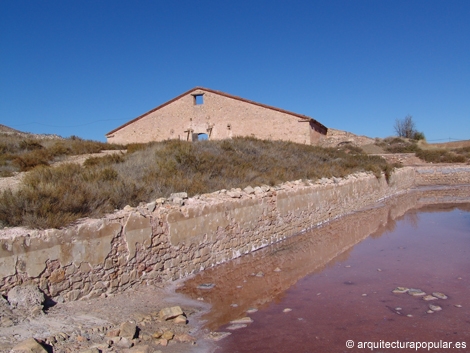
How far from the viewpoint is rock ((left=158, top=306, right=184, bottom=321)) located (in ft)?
15.5

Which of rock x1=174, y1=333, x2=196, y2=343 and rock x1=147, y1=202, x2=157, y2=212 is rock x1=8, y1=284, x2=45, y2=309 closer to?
rock x1=174, y1=333, x2=196, y2=343

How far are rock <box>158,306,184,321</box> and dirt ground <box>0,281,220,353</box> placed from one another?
0.22ft

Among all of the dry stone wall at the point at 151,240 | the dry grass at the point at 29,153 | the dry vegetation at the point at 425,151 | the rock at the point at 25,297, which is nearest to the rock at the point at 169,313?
the dry stone wall at the point at 151,240

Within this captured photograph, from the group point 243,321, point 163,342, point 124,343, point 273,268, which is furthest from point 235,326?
point 273,268

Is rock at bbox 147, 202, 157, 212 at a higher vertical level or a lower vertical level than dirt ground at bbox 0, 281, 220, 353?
higher

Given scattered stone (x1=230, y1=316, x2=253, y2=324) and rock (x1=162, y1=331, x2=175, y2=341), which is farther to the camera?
scattered stone (x1=230, y1=316, x2=253, y2=324)

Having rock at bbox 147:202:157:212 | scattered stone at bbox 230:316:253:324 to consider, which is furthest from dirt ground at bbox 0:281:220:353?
rock at bbox 147:202:157:212

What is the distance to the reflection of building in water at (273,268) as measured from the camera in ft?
18.4

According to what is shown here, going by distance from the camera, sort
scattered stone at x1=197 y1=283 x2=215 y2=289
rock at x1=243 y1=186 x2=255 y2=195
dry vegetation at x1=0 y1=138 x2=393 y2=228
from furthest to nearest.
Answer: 1. rock at x1=243 y1=186 x2=255 y2=195
2. scattered stone at x1=197 y1=283 x2=215 y2=289
3. dry vegetation at x1=0 y1=138 x2=393 y2=228

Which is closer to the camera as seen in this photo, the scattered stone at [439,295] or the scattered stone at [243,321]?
the scattered stone at [243,321]

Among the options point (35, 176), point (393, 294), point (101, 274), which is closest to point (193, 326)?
point (101, 274)

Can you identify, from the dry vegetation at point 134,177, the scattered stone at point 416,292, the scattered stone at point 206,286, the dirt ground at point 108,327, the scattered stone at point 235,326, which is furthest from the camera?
the scattered stone at point 206,286

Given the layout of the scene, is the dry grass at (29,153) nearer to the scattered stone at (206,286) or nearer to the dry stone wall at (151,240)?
the dry stone wall at (151,240)

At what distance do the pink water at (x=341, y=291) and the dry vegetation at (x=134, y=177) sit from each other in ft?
6.44
